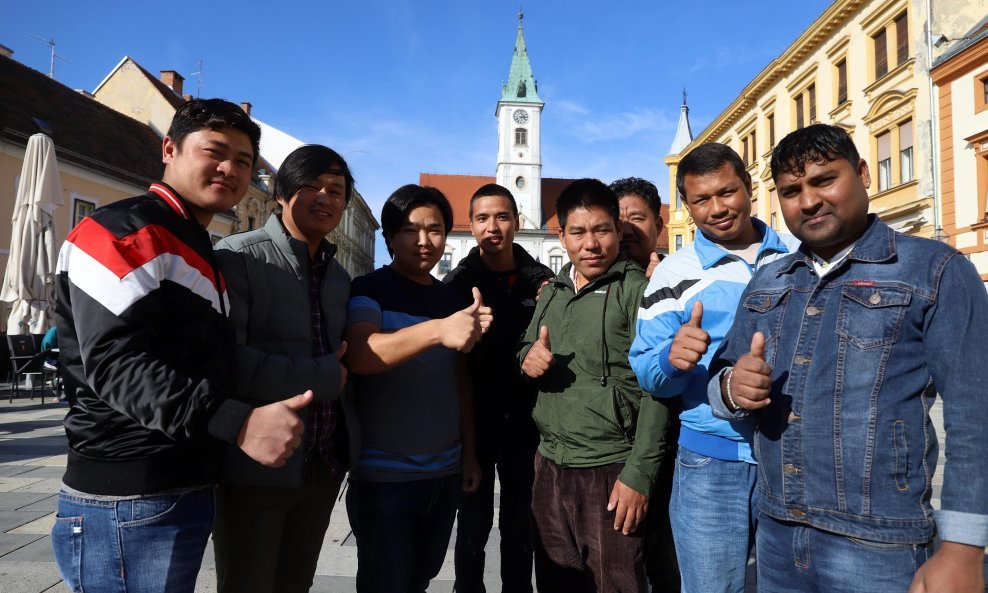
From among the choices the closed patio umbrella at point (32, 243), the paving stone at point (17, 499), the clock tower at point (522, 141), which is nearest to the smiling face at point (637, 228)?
the paving stone at point (17, 499)

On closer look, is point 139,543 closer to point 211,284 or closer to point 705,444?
point 211,284

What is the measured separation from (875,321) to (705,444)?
81 cm

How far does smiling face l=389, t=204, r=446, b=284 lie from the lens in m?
2.78

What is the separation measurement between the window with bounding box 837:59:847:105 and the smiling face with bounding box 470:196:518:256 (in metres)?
23.2

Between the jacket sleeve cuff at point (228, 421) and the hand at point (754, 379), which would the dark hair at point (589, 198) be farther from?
the jacket sleeve cuff at point (228, 421)

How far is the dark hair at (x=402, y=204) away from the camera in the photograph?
9.25 feet

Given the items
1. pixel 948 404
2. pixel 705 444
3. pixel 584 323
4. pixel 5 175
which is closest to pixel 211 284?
pixel 584 323

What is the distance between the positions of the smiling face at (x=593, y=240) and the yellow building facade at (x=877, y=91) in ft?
51.5

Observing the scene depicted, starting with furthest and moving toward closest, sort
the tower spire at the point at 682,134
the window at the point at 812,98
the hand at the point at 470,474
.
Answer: the tower spire at the point at 682,134 < the window at the point at 812,98 < the hand at the point at 470,474

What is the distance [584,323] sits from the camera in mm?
2572

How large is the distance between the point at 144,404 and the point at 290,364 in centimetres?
57

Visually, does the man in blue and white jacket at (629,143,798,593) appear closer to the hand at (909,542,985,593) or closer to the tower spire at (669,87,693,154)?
the hand at (909,542,985,593)

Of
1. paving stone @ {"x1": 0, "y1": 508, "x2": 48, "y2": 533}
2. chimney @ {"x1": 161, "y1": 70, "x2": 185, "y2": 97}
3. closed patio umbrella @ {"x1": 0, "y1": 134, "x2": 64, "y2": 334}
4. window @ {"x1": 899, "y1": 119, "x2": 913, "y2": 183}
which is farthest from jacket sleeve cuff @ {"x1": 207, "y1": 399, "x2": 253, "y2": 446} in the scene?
chimney @ {"x1": 161, "y1": 70, "x2": 185, "y2": 97}

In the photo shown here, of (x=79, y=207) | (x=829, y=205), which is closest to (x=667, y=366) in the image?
(x=829, y=205)
